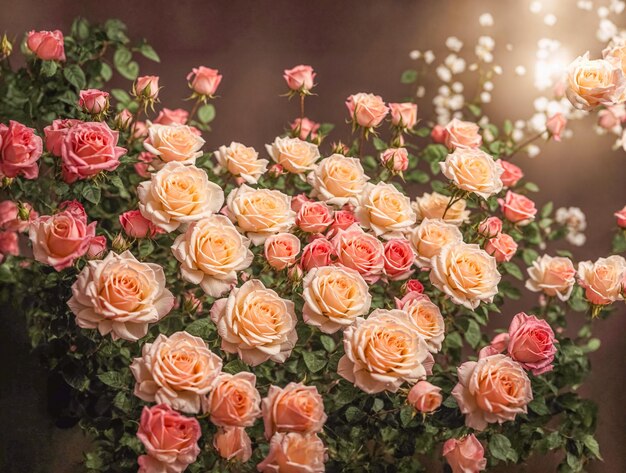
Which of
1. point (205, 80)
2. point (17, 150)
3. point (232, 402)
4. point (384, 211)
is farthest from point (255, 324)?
point (205, 80)

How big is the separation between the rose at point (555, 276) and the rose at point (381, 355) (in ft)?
1.52

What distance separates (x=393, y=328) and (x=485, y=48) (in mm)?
1282

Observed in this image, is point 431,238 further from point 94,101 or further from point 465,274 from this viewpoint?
point 94,101

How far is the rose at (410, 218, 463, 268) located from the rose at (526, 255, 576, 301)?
29cm

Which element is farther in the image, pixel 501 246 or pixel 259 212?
pixel 501 246

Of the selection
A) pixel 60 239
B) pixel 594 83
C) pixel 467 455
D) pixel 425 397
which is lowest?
pixel 467 455

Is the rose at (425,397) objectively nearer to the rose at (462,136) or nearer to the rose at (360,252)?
the rose at (360,252)

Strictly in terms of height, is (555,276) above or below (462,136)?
below

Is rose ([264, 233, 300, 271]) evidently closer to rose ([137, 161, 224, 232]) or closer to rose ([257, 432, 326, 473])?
rose ([137, 161, 224, 232])

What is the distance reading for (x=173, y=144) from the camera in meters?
1.25

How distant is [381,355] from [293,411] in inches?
6.1

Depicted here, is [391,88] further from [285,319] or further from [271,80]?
[285,319]

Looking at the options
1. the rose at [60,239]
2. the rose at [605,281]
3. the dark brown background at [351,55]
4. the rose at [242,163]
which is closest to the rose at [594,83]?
the rose at [605,281]

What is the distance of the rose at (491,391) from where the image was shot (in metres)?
1.09
